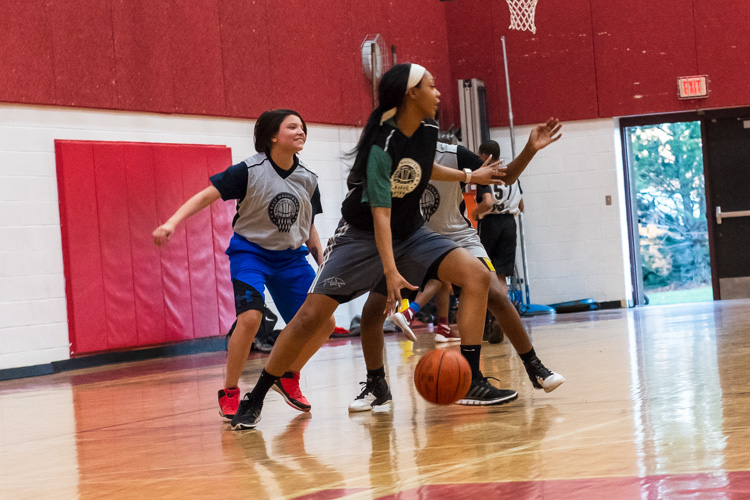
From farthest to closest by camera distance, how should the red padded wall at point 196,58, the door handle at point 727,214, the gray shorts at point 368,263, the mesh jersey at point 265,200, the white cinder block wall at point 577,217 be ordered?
1. the white cinder block wall at point 577,217
2. the door handle at point 727,214
3. the red padded wall at point 196,58
4. the mesh jersey at point 265,200
5. the gray shorts at point 368,263

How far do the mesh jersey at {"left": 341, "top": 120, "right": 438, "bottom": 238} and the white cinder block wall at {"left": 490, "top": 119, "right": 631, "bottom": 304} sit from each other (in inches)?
339

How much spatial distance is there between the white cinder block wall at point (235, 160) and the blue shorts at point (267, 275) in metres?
4.42

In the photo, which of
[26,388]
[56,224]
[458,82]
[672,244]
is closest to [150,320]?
[56,224]

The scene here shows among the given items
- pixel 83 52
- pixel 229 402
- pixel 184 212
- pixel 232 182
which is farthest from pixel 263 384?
pixel 83 52

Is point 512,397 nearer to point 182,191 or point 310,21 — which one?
point 182,191

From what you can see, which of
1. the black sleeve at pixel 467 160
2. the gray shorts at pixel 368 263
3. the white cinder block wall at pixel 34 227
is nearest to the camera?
the gray shorts at pixel 368 263

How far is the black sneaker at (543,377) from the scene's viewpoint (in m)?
4.22

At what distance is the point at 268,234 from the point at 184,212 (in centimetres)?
46

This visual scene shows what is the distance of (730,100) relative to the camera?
11883 millimetres

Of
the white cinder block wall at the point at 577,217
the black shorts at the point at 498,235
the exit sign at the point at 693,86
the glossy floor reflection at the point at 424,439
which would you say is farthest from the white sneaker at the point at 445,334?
the exit sign at the point at 693,86

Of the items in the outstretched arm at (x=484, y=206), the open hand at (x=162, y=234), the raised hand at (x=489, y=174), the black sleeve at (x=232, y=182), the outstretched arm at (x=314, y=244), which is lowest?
the outstretched arm at (x=314, y=244)

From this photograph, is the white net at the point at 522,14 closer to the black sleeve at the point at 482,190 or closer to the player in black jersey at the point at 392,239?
the black sleeve at the point at 482,190

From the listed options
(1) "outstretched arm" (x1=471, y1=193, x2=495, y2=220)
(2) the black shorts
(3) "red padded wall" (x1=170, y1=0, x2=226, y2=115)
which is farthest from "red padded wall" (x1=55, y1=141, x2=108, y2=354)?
(1) "outstretched arm" (x1=471, y1=193, x2=495, y2=220)

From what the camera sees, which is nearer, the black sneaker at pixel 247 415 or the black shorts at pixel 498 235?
the black sneaker at pixel 247 415
